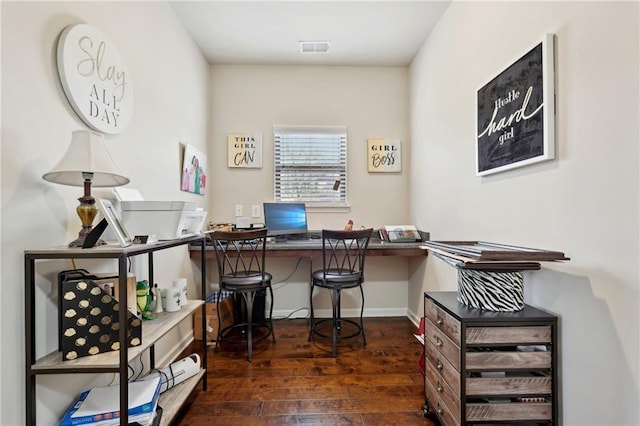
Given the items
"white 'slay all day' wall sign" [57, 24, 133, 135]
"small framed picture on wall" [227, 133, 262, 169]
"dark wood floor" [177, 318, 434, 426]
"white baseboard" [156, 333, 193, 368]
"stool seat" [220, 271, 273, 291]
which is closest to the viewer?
"white 'slay all day' wall sign" [57, 24, 133, 135]

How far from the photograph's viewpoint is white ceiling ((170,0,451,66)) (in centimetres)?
218

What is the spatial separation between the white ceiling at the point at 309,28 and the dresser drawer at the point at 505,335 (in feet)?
7.47

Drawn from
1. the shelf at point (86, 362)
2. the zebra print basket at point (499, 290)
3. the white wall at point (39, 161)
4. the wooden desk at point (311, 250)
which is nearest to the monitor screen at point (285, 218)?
the wooden desk at point (311, 250)

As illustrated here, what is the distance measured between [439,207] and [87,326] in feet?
7.62

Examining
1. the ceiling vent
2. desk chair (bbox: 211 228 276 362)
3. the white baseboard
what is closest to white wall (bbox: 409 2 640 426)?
the ceiling vent

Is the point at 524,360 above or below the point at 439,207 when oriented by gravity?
below

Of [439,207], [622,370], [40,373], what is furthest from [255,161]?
[622,370]

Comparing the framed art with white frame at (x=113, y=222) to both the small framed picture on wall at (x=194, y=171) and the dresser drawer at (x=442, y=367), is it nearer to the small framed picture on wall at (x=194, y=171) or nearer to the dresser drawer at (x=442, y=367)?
the small framed picture on wall at (x=194, y=171)

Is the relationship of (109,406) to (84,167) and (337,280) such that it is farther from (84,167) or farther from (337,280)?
(337,280)

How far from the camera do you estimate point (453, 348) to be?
1.21 m

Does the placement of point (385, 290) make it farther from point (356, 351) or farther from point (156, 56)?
point (156, 56)

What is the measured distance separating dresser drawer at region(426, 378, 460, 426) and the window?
76.9 inches

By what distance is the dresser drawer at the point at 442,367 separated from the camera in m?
1.19

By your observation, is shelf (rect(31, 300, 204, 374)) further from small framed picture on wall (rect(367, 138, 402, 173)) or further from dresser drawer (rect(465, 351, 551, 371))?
small framed picture on wall (rect(367, 138, 402, 173))
